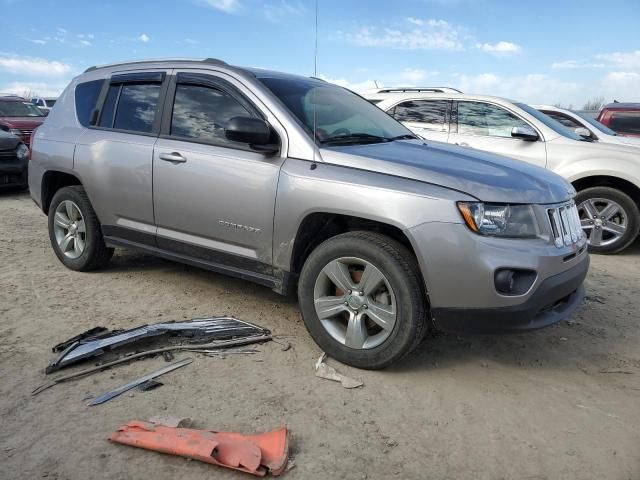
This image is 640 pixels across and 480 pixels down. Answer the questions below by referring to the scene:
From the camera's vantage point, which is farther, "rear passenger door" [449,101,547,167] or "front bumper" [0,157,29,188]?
"front bumper" [0,157,29,188]

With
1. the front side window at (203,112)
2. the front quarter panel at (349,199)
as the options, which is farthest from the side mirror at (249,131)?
the front side window at (203,112)

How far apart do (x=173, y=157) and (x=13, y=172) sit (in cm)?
679

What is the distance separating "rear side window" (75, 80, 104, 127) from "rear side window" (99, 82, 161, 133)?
7.2 inches

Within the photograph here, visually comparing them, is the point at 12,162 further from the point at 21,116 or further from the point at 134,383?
the point at 134,383

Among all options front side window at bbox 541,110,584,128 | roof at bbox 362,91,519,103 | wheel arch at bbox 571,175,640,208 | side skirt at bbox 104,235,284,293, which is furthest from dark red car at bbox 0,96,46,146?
wheel arch at bbox 571,175,640,208

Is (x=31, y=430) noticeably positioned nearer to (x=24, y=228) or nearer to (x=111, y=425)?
(x=111, y=425)

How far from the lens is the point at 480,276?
2688mm

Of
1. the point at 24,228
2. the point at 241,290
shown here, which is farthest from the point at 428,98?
the point at 24,228

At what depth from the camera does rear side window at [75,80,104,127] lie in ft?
14.9

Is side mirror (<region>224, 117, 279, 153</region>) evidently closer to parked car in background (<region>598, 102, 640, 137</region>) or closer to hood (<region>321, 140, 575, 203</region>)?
hood (<region>321, 140, 575, 203</region>)

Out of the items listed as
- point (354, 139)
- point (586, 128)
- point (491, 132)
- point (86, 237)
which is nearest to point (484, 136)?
point (491, 132)

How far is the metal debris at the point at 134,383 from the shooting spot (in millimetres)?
2672

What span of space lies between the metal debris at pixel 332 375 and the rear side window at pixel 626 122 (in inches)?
Result: 334

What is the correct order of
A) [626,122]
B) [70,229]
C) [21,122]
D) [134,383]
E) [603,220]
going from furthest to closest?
[21,122] → [626,122] → [603,220] → [70,229] → [134,383]
